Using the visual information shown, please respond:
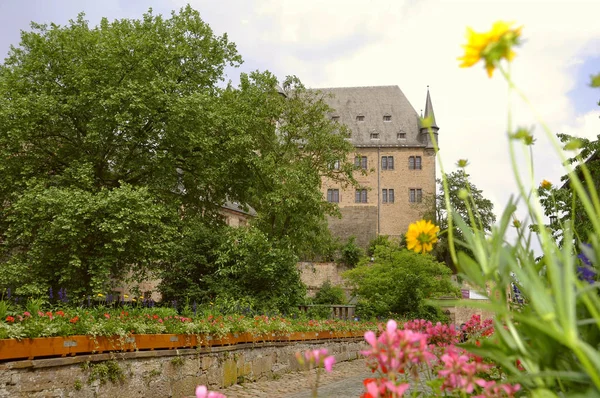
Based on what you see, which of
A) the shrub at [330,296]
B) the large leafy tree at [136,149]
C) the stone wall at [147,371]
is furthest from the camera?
the shrub at [330,296]

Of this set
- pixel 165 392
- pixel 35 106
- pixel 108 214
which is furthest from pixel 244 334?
pixel 35 106

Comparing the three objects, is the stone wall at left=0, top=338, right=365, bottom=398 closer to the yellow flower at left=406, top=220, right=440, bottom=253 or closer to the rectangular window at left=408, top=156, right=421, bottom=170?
the yellow flower at left=406, top=220, right=440, bottom=253

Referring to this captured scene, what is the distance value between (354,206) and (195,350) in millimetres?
45550

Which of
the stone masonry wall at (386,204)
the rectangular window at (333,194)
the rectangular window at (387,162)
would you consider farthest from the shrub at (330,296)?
the rectangular window at (387,162)

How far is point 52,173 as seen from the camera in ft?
61.5

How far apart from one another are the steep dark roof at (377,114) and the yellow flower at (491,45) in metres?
52.6

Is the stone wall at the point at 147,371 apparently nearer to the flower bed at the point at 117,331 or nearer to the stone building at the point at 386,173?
the flower bed at the point at 117,331

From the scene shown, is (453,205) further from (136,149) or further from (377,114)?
(136,149)

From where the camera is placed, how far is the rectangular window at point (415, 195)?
2075 inches

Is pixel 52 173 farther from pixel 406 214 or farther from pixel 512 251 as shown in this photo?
pixel 406 214

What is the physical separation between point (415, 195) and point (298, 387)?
45.3m

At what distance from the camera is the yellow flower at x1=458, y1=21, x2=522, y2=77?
4.41 ft

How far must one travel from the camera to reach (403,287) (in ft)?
66.4

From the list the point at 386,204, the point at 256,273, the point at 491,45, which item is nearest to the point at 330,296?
the point at 256,273
